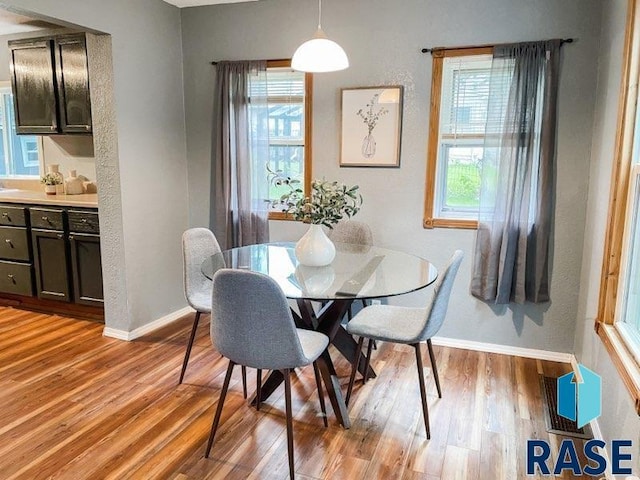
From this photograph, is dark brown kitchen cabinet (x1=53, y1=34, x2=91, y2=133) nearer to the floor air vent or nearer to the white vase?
the white vase

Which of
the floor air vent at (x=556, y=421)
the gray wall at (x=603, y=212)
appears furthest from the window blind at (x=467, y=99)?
the floor air vent at (x=556, y=421)

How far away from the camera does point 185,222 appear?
13.9 ft

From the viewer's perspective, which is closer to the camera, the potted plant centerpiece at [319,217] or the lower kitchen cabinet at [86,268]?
the potted plant centerpiece at [319,217]

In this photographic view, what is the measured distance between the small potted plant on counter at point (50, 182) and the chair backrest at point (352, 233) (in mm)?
2726

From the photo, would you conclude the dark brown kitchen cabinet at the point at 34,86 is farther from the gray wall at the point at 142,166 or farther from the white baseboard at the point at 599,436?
the white baseboard at the point at 599,436

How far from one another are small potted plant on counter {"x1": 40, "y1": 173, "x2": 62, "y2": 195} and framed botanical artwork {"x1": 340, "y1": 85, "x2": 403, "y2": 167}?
2.72 metres

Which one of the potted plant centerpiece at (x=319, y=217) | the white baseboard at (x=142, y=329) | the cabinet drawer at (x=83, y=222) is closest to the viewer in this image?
the potted plant centerpiece at (x=319, y=217)

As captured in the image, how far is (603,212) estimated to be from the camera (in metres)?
2.69

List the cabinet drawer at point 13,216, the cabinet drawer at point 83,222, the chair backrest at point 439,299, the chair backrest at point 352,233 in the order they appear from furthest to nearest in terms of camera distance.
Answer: the cabinet drawer at point 13,216
the cabinet drawer at point 83,222
the chair backrest at point 352,233
the chair backrest at point 439,299

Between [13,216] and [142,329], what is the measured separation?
155cm

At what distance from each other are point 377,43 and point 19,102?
3072 mm

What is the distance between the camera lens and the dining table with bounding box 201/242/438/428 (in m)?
2.28

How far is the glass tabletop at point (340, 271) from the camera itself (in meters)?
2.28

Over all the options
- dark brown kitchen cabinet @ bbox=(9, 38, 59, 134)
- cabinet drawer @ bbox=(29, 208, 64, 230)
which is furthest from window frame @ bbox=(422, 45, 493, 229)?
dark brown kitchen cabinet @ bbox=(9, 38, 59, 134)
